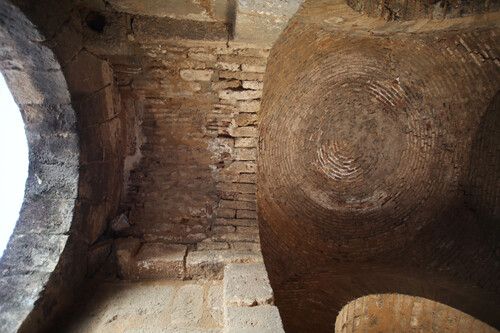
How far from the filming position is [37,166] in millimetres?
2289

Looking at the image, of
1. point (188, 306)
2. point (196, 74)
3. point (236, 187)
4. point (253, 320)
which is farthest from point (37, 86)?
point (253, 320)

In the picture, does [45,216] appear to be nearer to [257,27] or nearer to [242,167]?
[242,167]

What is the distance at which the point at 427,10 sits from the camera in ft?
10.2

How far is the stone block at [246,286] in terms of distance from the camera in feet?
6.89

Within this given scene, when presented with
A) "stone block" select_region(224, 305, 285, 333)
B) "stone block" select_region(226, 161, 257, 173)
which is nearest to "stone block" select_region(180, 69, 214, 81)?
"stone block" select_region(226, 161, 257, 173)

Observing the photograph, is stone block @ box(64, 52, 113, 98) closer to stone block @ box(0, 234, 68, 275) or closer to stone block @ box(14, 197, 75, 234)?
stone block @ box(14, 197, 75, 234)

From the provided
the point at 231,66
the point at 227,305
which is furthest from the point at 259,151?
the point at 227,305

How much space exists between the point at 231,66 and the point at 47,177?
1858 millimetres

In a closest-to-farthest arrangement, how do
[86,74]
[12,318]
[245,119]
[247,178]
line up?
[12,318] < [86,74] < [245,119] < [247,178]

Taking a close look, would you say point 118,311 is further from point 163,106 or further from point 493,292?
point 493,292

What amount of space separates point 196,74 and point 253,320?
2.19 meters

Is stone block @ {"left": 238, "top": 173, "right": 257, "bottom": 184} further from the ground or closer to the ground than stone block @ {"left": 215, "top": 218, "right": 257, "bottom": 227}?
further from the ground

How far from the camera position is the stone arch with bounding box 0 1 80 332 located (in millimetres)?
1879

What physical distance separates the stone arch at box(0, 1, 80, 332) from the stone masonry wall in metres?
0.71
